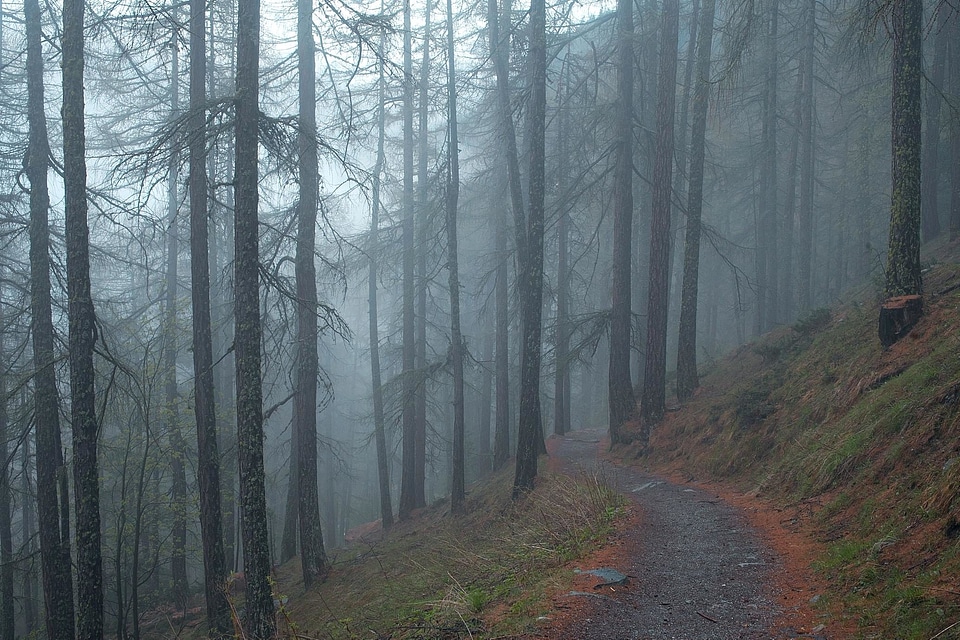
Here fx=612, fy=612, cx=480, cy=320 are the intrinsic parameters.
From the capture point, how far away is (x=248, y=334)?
25.7ft

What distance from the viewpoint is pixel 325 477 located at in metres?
34.2

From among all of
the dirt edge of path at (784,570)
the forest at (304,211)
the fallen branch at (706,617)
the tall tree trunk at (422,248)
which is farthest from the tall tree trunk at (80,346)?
the tall tree trunk at (422,248)

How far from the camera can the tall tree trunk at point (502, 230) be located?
581 inches

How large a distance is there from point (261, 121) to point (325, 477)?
29.1m

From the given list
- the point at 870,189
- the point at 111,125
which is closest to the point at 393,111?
the point at 111,125

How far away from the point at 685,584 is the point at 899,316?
5.89m

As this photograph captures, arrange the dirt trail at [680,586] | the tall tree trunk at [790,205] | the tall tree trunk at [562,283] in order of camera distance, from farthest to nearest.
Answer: the tall tree trunk at [790,205] → the tall tree trunk at [562,283] → the dirt trail at [680,586]

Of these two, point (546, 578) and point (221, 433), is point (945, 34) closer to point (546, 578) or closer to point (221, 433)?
point (546, 578)

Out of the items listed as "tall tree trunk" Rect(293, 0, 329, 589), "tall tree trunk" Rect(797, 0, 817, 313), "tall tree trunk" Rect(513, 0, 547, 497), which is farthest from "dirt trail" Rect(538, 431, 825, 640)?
"tall tree trunk" Rect(797, 0, 817, 313)

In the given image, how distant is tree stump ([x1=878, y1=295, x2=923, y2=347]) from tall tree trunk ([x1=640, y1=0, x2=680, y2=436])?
5207 millimetres

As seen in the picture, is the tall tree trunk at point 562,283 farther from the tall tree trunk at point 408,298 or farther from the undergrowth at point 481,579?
the undergrowth at point 481,579

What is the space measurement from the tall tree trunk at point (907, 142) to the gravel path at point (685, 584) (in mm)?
4462

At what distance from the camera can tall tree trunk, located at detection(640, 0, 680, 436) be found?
13.8 m

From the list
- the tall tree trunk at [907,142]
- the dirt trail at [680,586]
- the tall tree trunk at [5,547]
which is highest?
the tall tree trunk at [907,142]
